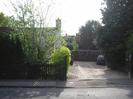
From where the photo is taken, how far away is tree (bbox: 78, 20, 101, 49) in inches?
2807

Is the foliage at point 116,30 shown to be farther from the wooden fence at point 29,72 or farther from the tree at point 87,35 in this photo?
the tree at point 87,35

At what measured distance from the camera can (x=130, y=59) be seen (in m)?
23.8

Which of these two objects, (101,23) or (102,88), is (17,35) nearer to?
(102,88)

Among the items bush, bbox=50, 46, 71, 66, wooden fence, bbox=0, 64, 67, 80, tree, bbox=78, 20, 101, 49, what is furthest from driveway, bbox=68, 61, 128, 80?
tree, bbox=78, 20, 101, 49

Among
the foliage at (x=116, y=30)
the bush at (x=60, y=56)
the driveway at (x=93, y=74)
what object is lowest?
the driveway at (x=93, y=74)

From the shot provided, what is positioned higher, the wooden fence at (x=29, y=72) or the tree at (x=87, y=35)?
the tree at (x=87, y=35)

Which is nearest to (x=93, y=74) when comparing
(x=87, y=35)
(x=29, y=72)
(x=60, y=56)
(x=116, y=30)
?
(x=60, y=56)

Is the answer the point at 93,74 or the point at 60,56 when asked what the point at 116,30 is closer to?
the point at 93,74

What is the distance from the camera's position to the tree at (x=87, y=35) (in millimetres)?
71287

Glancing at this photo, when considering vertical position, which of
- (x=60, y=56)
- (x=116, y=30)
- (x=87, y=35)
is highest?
(x=87, y=35)

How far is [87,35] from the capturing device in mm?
74438

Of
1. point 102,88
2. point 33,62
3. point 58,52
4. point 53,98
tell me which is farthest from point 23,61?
point 53,98

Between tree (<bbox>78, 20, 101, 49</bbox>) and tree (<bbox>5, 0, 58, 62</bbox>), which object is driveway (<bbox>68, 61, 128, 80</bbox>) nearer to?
tree (<bbox>5, 0, 58, 62</bbox>)

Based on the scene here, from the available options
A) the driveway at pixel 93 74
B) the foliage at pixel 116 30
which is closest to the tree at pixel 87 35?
the foliage at pixel 116 30
